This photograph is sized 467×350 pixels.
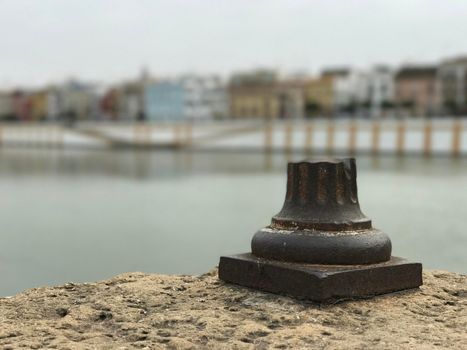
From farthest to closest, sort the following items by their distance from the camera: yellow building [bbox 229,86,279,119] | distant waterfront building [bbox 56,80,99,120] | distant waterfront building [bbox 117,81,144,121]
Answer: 1. distant waterfront building [bbox 56,80,99,120]
2. distant waterfront building [bbox 117,81,144,121]
3. yellow building [bbox 229,86,279,119]

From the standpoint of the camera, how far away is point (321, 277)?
484 cm

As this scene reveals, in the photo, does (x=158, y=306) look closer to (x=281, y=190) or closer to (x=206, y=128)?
(x=281, y=190)

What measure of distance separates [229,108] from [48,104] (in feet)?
147

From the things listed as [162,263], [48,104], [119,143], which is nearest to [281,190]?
[162,263]

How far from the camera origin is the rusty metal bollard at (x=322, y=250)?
197 inches

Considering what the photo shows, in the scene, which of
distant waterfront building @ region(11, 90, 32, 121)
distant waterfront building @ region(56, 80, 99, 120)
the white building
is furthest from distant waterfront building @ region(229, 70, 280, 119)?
distant waterfront building @ region(11, 90, 32, 121)

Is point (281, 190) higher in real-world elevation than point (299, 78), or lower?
lower

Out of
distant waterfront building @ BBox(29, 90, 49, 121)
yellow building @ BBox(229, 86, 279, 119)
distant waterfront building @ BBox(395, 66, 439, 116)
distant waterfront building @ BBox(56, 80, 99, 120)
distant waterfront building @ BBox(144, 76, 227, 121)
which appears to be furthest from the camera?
distant waterfront building @ BBox(29, 90, 49, 121)

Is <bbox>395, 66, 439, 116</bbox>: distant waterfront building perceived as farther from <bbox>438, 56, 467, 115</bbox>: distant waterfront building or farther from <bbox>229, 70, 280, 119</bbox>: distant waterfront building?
<bbox>229, 70, 280, 119</bbox>: distant waterfront building

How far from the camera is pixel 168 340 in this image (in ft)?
14.1

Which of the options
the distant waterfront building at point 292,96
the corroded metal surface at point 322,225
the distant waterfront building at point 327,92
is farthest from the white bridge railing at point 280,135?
the corroded metal surface at point 322,225

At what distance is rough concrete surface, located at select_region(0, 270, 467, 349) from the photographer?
4.23 metres

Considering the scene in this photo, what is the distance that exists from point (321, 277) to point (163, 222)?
13052 millimetres

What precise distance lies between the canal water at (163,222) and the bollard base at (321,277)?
447 cm
